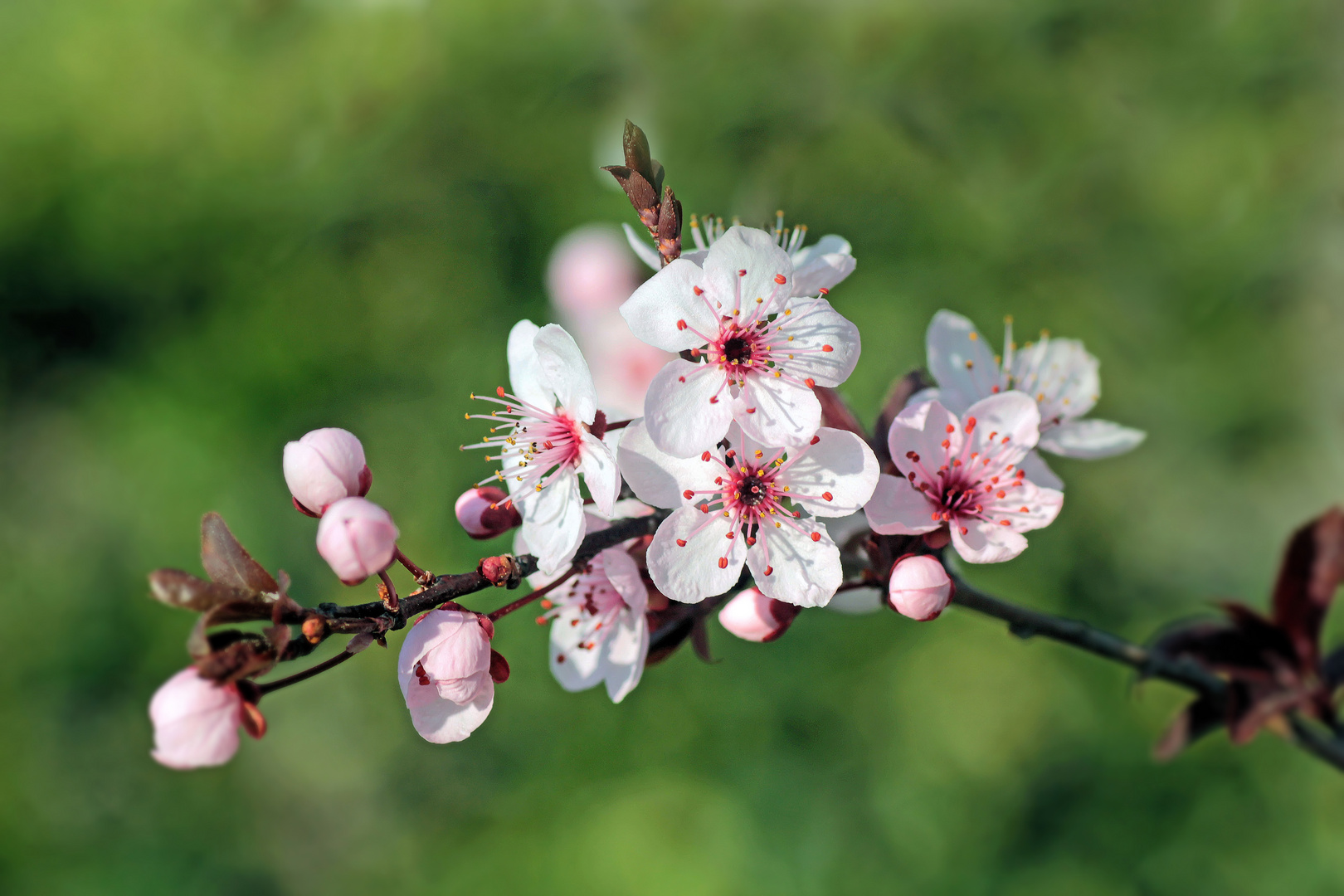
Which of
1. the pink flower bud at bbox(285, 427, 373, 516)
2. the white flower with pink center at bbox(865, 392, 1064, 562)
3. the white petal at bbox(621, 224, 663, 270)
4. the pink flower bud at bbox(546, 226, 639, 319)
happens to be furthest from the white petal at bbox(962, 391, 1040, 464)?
the pink flower bud at bbox(546, 226, 639, 319)

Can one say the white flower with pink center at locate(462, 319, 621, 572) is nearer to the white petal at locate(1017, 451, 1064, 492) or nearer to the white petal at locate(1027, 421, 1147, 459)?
the white petal at locate(1017, 451, 1064, 492)

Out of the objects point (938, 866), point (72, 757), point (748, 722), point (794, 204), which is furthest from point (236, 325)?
point (938, 866)

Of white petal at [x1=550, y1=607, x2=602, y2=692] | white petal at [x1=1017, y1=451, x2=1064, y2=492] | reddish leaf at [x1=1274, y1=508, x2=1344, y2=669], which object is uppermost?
white petal at [x1=1017, y1=451, x2=1064, y2=492]

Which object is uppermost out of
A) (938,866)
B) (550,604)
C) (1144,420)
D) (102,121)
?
(102,121)

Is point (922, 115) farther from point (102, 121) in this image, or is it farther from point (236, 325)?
Result: point (102, 121)

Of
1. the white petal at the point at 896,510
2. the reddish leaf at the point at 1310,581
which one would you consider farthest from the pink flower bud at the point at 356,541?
the reddish leaf at the point at 1310,581

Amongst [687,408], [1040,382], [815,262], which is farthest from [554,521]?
[1040,382]
